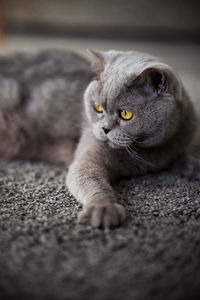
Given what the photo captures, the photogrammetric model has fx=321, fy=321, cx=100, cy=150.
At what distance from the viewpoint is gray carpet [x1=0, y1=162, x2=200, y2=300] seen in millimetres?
783

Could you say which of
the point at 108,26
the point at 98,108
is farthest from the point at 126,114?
the point at 108,26

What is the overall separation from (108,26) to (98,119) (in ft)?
9.63

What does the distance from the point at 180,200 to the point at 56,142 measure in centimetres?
77

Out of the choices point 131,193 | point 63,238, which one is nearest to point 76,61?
point 131,193

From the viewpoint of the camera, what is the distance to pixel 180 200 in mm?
1240

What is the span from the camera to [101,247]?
0.93 meters

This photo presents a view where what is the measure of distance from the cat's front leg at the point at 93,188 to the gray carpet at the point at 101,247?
1.4 inches

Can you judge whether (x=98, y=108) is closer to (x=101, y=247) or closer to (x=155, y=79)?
(x=155, y=79)

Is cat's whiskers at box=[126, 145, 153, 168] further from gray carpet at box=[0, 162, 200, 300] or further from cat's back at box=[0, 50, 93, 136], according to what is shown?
cat's back at box=[0, 50, 93, 136]

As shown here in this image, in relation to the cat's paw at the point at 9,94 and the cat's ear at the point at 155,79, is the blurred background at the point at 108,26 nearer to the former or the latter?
the cat's paw at the point at 9,94

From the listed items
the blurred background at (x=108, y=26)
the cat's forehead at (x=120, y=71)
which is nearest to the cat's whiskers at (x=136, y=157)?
the cat's forehead at (x=120, y=71)

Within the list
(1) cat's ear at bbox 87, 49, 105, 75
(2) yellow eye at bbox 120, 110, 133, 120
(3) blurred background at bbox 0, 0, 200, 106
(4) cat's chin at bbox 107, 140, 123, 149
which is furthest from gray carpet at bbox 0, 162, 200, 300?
(3) blurred background at bbox 0, 0, 200, 106

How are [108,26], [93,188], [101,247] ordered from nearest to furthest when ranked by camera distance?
1. [101,247]
2. [93,188]
3. [108,26]

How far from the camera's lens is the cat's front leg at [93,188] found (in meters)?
1.02
